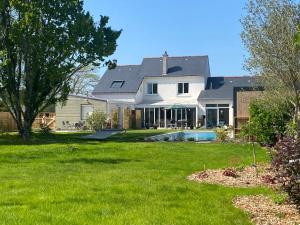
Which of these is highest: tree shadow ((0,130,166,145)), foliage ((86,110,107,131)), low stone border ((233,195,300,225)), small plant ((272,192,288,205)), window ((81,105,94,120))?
window ((81,105,94,120))

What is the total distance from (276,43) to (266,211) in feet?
25.7

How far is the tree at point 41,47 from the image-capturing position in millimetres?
28391

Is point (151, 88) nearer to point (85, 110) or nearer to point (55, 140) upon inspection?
point (85, 110)

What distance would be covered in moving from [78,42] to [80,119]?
23399 millimetres

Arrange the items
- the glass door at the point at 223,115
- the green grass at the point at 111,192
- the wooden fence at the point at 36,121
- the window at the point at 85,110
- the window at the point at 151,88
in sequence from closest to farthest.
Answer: the green grass at the point at 111,192 → the wooden fence at the point at 36,121 → the window at the point at 85,110 → the glass door at the point at 223,115 → the window at the point at 151,88

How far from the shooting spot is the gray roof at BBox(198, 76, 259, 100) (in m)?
52.9

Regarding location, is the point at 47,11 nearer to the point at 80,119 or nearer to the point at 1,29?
the point at 1,29

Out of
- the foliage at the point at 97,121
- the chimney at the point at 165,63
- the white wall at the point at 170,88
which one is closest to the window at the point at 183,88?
the white wall at the point at 170,88

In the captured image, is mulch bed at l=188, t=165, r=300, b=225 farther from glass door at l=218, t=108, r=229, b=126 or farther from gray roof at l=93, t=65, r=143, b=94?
gray roof at l=93, t=65, r=143, b=94

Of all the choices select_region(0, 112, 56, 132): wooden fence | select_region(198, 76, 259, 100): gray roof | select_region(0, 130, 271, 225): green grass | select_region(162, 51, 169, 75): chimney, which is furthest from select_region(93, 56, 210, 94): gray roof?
select_region(0, 130, 271, 225): green grass

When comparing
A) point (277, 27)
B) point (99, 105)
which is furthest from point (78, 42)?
point (99, 105)

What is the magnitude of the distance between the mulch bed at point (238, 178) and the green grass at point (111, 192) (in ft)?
1.80

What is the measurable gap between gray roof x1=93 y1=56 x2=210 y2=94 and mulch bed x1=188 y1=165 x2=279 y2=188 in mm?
41678

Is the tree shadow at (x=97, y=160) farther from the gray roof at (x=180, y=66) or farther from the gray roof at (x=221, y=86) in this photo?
the gray roof at (x=180, y=66)
